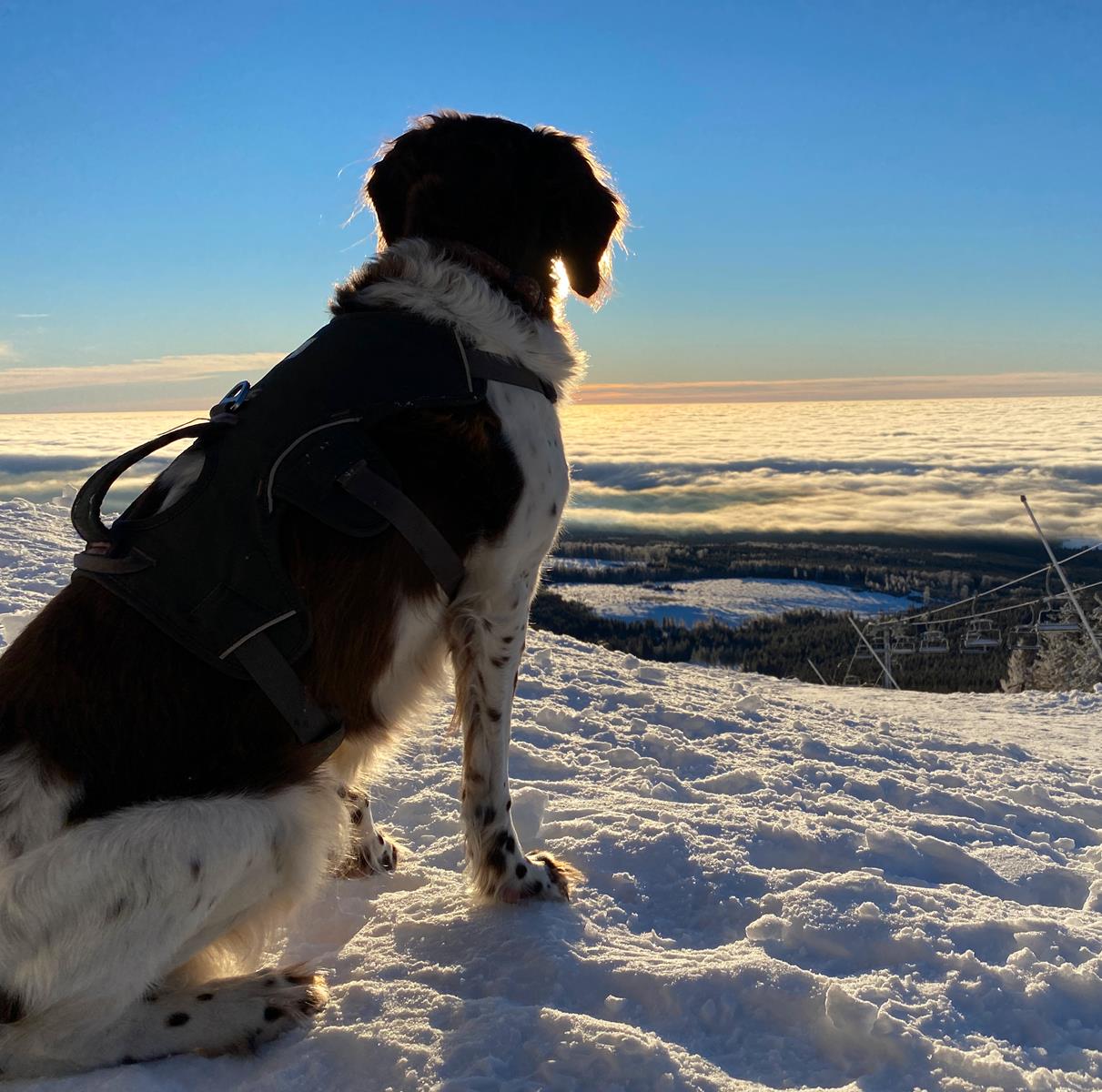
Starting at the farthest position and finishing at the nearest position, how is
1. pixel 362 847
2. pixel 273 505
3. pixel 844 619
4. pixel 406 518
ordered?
pixel 844 619
pixel 362 847
pixel 406 518
pixel 273 505

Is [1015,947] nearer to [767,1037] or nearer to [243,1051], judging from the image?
[767,1037]

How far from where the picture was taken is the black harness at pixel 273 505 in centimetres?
216

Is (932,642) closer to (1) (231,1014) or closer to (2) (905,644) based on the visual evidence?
(2) (905,644)

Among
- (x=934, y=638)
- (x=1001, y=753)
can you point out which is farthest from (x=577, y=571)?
(x=1001, y=753)

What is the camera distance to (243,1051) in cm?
213

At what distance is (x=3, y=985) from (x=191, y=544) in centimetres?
100

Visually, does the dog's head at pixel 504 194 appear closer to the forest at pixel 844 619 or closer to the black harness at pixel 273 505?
the black harness at pixel 273 505

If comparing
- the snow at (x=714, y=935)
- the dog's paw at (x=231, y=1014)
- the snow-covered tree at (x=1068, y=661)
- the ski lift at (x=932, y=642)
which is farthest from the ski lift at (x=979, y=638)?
the dog's paw at (x=231, y=1014)

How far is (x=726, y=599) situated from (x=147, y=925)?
113 meters

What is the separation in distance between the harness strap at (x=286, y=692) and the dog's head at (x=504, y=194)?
1.66 metres

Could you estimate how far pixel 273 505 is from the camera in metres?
2.29

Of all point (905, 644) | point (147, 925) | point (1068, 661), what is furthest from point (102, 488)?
point (1068, 661)

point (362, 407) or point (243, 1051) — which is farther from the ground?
point (362, 407)

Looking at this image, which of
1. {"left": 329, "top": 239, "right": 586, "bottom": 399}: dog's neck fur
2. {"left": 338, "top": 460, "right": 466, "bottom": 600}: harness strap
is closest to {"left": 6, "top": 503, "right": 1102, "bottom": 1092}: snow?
{"left": 338, "top": 460, "right": 466, "bottom": 600}: harness strap
